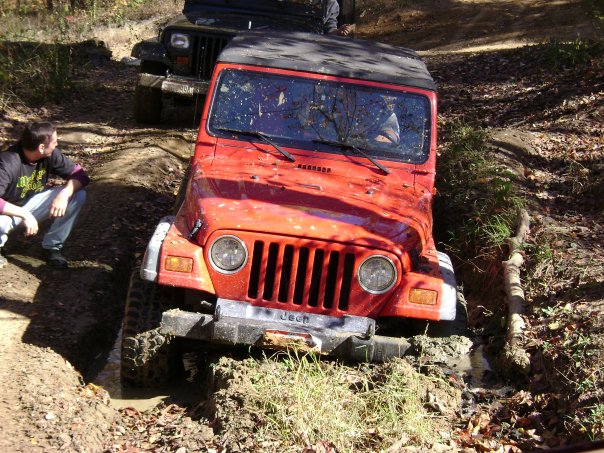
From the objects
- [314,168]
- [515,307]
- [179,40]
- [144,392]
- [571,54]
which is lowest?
[144,392]

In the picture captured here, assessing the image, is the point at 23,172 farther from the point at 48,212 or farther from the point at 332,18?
the point at 332,18

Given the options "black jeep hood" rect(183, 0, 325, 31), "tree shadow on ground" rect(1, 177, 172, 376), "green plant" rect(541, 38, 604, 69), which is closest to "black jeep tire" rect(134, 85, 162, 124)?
"black jeep hood" rect(183, 0, 325, 31)

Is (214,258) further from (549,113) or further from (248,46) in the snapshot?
(549,113)

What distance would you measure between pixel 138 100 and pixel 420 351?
23.7 feet

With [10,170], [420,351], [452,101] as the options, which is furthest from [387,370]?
[452,101]

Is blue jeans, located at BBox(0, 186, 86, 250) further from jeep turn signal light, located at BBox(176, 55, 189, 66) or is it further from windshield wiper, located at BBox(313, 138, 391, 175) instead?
jeep turn signal light, located at BBox(176, 55, 189, 66)

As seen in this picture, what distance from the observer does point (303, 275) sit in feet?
14.9

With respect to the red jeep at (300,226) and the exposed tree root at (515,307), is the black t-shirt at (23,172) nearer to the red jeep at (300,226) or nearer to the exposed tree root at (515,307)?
the red jeep at (300,226)

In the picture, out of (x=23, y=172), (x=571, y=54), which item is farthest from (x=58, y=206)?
(x=571, y=54)

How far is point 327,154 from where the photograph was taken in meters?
5.40

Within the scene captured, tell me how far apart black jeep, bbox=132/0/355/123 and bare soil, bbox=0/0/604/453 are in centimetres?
75

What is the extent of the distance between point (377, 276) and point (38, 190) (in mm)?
2935

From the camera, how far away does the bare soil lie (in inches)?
170

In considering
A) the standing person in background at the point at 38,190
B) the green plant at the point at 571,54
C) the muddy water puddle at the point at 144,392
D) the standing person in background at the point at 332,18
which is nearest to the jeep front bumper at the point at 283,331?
the muddy water puddle at the point at 144,392
